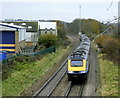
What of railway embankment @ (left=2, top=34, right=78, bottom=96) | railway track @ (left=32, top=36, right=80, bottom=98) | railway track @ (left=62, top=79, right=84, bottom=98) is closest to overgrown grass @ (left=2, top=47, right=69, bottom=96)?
Answer: railway embankment @ (left=2, top=34, right=78, bottom=96)

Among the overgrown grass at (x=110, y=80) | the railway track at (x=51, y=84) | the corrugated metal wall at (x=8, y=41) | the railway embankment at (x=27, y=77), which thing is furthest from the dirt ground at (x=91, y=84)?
the corrugated metal wall at (x=8, y=41)

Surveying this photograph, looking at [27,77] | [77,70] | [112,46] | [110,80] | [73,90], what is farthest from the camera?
[112,46]

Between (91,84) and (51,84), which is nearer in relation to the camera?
(91,84)

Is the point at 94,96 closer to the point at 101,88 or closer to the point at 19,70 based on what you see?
the point at 101,88

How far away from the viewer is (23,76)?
20562mm

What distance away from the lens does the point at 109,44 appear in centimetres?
2941

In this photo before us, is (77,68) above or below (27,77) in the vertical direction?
above

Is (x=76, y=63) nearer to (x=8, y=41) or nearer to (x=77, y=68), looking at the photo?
(x=77, y=68)

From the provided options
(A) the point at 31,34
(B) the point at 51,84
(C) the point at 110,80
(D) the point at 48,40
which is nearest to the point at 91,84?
(C) the point at 110,80

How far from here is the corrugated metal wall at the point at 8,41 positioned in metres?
33.7

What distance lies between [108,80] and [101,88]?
2.23m

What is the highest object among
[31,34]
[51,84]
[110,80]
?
[31,34]

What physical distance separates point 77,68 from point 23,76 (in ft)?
15.0

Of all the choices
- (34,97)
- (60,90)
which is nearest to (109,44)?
(60,90)
